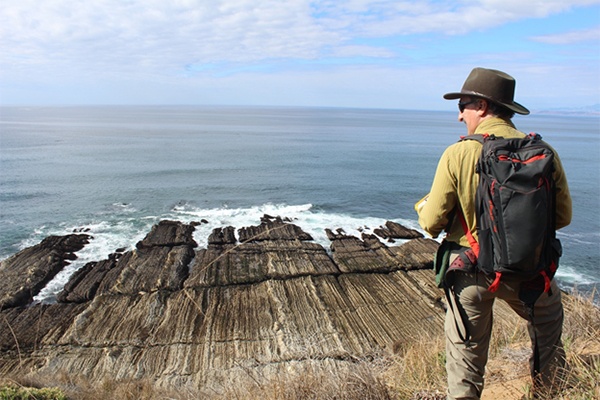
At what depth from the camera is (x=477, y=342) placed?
10.2 feet

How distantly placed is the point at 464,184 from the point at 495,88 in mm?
773

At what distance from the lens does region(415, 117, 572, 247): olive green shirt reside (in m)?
2.82

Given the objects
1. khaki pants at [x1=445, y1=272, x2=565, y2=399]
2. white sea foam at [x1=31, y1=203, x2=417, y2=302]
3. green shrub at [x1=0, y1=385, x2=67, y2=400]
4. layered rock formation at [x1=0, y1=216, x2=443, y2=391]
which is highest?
khaki pants at [x1=445, y1=272, x2=565, y2=399]

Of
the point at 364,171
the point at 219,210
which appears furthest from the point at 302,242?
the point at 364,171

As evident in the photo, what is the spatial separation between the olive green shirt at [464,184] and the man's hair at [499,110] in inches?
2.4

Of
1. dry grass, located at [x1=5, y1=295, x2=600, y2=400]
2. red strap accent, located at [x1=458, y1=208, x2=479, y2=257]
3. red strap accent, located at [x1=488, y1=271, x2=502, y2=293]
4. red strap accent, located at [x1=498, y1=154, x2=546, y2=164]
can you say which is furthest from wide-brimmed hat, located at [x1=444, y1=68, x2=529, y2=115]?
dry grass, located at [x1=5, y1=295, x2=600, y2=400]

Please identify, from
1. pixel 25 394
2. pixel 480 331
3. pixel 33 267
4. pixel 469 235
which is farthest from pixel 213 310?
pixel 469 235

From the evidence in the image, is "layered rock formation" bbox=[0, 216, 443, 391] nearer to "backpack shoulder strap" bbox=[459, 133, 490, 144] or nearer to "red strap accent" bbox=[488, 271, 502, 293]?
"red strap accent" bbox=[488, 271, 502, 293]

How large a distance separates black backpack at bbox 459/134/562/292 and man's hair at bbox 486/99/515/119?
0.95ft

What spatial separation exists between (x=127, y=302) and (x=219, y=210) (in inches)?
546

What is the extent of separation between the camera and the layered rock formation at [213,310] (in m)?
11.2

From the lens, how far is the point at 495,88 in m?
2.94

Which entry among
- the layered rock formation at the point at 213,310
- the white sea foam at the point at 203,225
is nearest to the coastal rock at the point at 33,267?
the layered rock formation at the point at 213,310

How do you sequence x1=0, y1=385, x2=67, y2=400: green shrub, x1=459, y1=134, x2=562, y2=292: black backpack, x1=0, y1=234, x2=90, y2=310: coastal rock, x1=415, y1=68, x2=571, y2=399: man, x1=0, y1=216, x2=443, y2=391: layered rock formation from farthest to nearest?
x1=0, y1=234, x2=90, y2=310: coastal rock, x1=0, y1=216, x2=443, y2=391: layered rock formation, x1=0, y1=385, x2=67, y2=400: green shrub, x1=415, y1=68, x2=571, y2=399: man, x1=459, y1=134, x2=562, y2=292: black backpack
